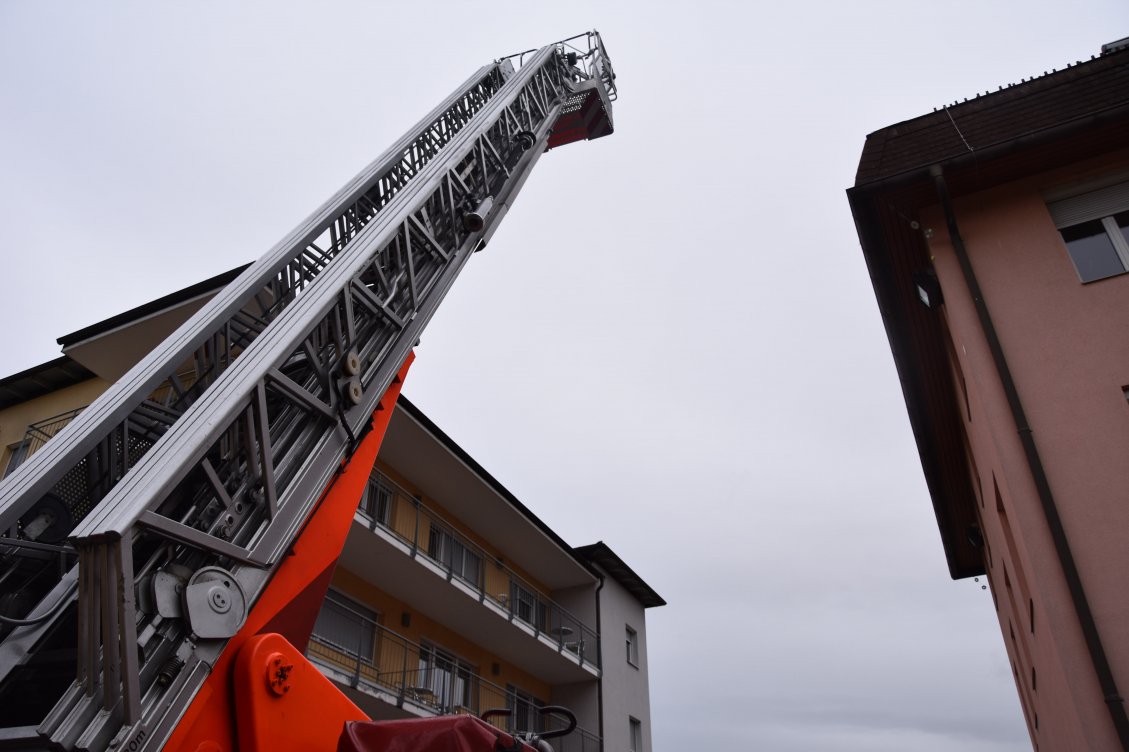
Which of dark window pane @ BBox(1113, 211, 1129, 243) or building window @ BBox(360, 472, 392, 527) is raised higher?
building window @ BBox(360, 472, 392, 527)

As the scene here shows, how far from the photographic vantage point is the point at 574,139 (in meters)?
12.2

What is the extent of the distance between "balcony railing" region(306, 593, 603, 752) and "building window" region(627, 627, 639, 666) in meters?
6.66

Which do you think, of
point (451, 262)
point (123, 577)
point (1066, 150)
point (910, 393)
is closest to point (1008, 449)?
point (1066, 150)

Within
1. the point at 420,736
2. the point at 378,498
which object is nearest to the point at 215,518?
the point at 420,736

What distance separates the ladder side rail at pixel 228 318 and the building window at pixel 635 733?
22.1 m

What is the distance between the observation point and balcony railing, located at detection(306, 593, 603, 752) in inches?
592

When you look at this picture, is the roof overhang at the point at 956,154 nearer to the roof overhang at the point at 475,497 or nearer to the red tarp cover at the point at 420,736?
the red tarp cover at the point at 420,736

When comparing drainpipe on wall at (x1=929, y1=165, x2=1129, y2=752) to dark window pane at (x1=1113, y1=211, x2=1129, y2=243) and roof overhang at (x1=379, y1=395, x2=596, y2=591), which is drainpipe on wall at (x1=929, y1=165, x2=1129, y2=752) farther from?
roof overhang at (x1=379, y1=395, x2=596, y2=591)

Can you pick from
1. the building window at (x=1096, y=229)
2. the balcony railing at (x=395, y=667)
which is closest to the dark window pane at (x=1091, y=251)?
the building window at (x=1096, y=229)

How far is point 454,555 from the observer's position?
2069cm

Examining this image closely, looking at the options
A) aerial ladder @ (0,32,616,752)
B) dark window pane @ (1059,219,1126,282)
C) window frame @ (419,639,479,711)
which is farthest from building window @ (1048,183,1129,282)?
window frame @ (419,639,479,711)

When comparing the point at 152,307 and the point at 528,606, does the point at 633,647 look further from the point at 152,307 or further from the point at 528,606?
the point at 152,307

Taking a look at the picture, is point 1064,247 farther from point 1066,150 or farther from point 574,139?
point 574,139

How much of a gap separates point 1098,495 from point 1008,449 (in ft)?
2.90
